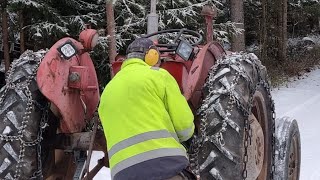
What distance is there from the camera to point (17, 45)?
14836mm

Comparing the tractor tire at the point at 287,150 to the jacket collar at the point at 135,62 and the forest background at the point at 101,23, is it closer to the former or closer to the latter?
the jacket collar at the point at 135,62

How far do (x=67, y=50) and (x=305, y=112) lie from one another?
10358 mm

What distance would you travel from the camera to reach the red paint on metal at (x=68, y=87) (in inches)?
146

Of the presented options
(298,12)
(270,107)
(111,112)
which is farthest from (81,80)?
(298,12)

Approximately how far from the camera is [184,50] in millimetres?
4141

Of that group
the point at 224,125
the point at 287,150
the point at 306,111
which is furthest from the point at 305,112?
the point at 224,125

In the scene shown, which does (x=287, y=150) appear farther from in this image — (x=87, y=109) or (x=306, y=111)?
(x=306, y=111)

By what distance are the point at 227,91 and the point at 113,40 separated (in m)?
7.58

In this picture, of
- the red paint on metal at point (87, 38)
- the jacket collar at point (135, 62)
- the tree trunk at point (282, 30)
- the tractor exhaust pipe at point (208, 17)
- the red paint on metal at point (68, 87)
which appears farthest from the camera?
the tree trunk at point (282, 30)

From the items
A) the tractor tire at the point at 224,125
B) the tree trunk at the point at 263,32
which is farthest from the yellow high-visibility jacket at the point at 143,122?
the tree trunk at the point at 263,32

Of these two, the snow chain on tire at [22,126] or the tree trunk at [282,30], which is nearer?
the snow chain on tire at [22,126]

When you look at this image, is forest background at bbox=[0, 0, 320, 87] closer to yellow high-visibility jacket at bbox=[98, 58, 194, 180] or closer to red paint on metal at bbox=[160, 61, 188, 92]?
red paint on metal at bbox=[160, 61, 188, 92]

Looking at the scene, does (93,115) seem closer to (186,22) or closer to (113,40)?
(113,40)

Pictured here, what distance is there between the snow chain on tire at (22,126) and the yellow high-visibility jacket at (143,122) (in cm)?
75
